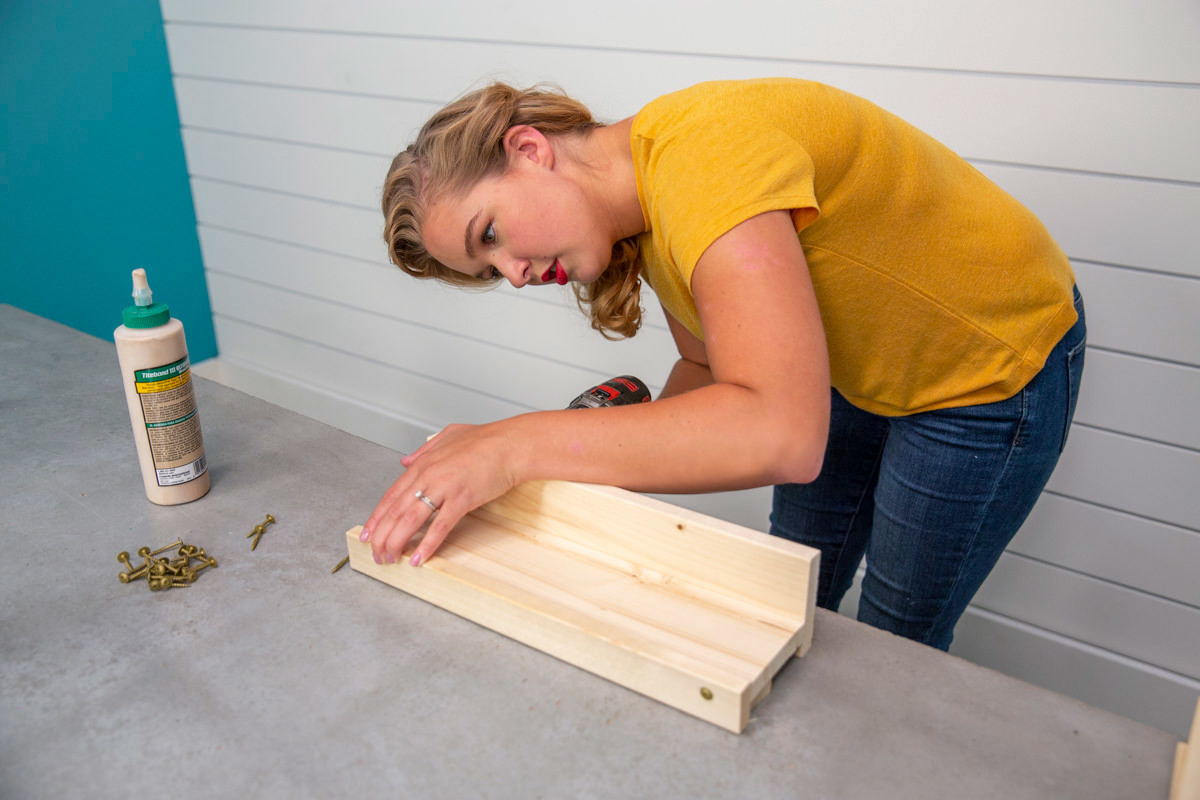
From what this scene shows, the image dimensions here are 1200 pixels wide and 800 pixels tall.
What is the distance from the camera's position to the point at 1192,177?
1.63 meters

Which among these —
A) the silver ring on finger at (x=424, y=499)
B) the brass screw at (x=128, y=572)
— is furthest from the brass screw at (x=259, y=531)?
the silver ring on finger at (x=424, y=499)

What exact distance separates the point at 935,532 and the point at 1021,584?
1.05 meters

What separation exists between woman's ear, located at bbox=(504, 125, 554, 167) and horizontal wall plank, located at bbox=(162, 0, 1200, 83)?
1062 mm

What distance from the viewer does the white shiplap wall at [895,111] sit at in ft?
5.55

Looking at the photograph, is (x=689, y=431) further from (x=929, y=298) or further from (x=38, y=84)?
(x=38, y=84)

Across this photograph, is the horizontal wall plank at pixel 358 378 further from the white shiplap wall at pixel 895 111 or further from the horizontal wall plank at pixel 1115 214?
the horizontal wall plank at pixel 1115 214

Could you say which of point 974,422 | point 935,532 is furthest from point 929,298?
point 935,532

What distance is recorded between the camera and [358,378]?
3242 mm

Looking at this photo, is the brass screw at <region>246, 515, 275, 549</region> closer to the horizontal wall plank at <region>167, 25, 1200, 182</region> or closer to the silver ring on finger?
the silver ring on finger

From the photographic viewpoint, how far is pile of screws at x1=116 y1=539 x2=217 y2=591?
1024mm

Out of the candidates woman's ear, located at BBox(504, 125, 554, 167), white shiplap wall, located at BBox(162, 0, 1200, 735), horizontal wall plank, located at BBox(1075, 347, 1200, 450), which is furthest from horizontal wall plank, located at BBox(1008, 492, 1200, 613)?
woman's ear, located at BBox(504, 125, 554, 167)

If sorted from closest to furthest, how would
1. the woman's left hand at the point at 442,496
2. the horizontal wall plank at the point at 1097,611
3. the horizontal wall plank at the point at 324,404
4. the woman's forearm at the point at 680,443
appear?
the woman's forearm at the point at 680,443 < the woman's left hand at the point at 442,496 < the horizontal wall plank at the point at 1097,611 < the horizontal wall plank at the point at 324,404

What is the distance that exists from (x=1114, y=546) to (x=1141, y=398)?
36 centimetres

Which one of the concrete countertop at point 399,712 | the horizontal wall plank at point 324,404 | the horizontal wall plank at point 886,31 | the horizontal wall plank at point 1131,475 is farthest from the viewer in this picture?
the horizontal wall plank at point 324,404
